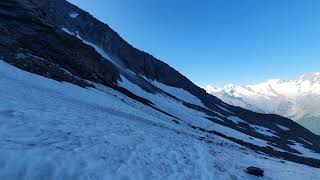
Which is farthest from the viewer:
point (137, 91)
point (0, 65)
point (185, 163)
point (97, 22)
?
point (97, 22)

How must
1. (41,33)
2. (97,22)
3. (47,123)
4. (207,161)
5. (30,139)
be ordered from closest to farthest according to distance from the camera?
1. (30,139)
2. (47,123)
3. (207,161)
4. (41,33)
5. (97,22)

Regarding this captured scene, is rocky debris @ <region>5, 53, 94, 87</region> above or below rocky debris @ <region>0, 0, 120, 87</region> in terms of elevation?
below

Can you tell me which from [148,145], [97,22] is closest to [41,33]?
[148,145]

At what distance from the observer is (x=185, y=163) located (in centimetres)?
1641

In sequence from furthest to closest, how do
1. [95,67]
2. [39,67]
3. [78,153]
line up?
1. [95,67]
2. [39,67]
3. [78,153]

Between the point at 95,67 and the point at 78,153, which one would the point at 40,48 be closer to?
the point at 95,67

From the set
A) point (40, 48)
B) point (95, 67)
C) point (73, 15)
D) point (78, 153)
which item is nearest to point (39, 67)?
point (40, 48)

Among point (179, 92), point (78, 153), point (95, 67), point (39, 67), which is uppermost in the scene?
point (179, 92)

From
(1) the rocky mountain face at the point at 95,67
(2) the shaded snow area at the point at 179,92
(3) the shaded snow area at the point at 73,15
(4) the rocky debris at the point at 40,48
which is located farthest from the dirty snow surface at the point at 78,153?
(2) the shaded snow area at the point at 179,92

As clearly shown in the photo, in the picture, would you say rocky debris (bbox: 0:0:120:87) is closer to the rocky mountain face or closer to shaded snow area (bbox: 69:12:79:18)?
the rocky mountain face

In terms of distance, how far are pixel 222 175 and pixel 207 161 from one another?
7.58 feet

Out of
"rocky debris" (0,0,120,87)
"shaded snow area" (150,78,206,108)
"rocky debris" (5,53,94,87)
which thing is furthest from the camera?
"shaded snow area" (150,78,206,108)

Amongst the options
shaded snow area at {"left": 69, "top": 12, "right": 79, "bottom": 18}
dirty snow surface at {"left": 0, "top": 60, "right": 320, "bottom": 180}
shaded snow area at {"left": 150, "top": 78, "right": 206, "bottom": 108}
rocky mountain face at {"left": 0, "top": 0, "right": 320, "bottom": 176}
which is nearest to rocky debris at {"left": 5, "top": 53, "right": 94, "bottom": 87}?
rocky mountain face at {"left": 0, "top": 0, "right": 320, "bottom": 176}

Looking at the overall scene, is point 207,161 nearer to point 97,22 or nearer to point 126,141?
point 126,141
